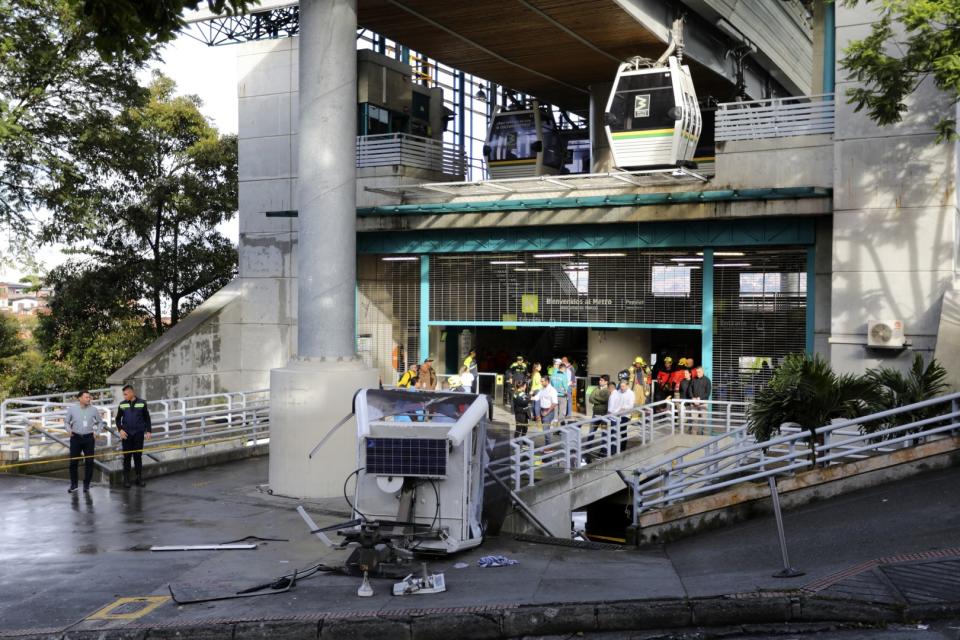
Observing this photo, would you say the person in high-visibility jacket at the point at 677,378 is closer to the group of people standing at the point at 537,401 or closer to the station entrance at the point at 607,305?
the station entrance at the point at 607,305

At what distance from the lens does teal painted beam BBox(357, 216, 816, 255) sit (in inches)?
891

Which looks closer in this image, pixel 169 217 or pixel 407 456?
pixel 407 456

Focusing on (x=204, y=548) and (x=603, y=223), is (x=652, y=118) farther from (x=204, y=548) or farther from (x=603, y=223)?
(x=204, y=548)

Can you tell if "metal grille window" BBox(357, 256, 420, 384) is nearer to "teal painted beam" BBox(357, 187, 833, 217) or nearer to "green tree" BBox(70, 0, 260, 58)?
"teal painted beam" BBox(357, 187, 833, 217)

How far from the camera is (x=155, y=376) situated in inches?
1077

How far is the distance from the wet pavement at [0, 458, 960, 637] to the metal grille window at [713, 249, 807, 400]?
11134 mm

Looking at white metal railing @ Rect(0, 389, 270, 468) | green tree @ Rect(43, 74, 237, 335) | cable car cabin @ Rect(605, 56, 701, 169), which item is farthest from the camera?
green tree @ Rect(43, 74, 237, 335)

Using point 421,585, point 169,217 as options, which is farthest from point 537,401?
point 169,217

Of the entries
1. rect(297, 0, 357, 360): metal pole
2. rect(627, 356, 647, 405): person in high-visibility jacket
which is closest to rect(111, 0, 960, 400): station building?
rect(627, 356, 647, 405): person in high-visibility jacket

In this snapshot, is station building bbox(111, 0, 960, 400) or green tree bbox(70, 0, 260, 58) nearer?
green tree bbox(70, 0, 260, 58)

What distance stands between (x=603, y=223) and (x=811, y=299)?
221 inches

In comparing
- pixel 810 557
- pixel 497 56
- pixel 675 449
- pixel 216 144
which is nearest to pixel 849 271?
pixel 675 449

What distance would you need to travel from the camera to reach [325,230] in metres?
16.5

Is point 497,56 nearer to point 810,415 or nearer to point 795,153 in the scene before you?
point 795,153
